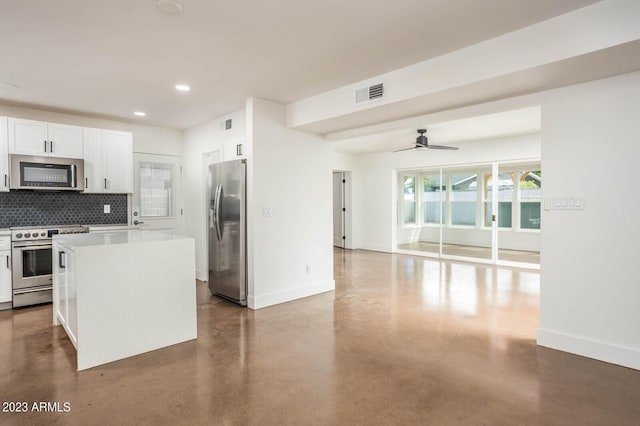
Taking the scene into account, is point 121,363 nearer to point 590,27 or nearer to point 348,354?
point 348,354

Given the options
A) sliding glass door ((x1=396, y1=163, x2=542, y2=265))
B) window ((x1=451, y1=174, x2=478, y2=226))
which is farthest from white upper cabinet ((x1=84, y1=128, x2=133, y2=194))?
window ((x1=451, y1=174, x2=478, y2=226))

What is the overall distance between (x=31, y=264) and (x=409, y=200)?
25.0ft

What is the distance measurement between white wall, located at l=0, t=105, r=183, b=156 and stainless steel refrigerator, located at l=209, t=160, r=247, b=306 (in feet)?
5.68

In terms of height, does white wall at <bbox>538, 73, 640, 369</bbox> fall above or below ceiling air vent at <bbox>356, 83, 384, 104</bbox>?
below

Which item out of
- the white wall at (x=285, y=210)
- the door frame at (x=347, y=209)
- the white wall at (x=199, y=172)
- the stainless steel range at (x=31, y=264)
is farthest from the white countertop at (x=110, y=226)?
the door frame at (x=347, y=209)

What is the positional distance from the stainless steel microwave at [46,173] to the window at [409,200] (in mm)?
6904

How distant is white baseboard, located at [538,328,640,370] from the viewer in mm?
2736

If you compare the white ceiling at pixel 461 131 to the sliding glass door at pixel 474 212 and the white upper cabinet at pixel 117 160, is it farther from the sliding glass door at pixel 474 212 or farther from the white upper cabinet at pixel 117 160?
the white upper cabinet at pixel 117 160

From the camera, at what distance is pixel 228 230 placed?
4.58 meters

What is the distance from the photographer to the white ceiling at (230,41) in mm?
2361

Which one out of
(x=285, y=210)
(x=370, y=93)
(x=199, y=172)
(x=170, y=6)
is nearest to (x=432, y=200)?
(x=285, y=210)

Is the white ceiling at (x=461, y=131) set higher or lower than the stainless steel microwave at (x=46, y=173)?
higher

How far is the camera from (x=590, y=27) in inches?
91.3

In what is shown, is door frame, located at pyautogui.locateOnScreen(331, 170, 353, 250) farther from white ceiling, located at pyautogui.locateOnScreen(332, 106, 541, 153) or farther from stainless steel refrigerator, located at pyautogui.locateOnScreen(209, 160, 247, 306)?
stainless steel refrigerator, located at pyautogui.locateOnScreen(209, 160, 247, 306)
